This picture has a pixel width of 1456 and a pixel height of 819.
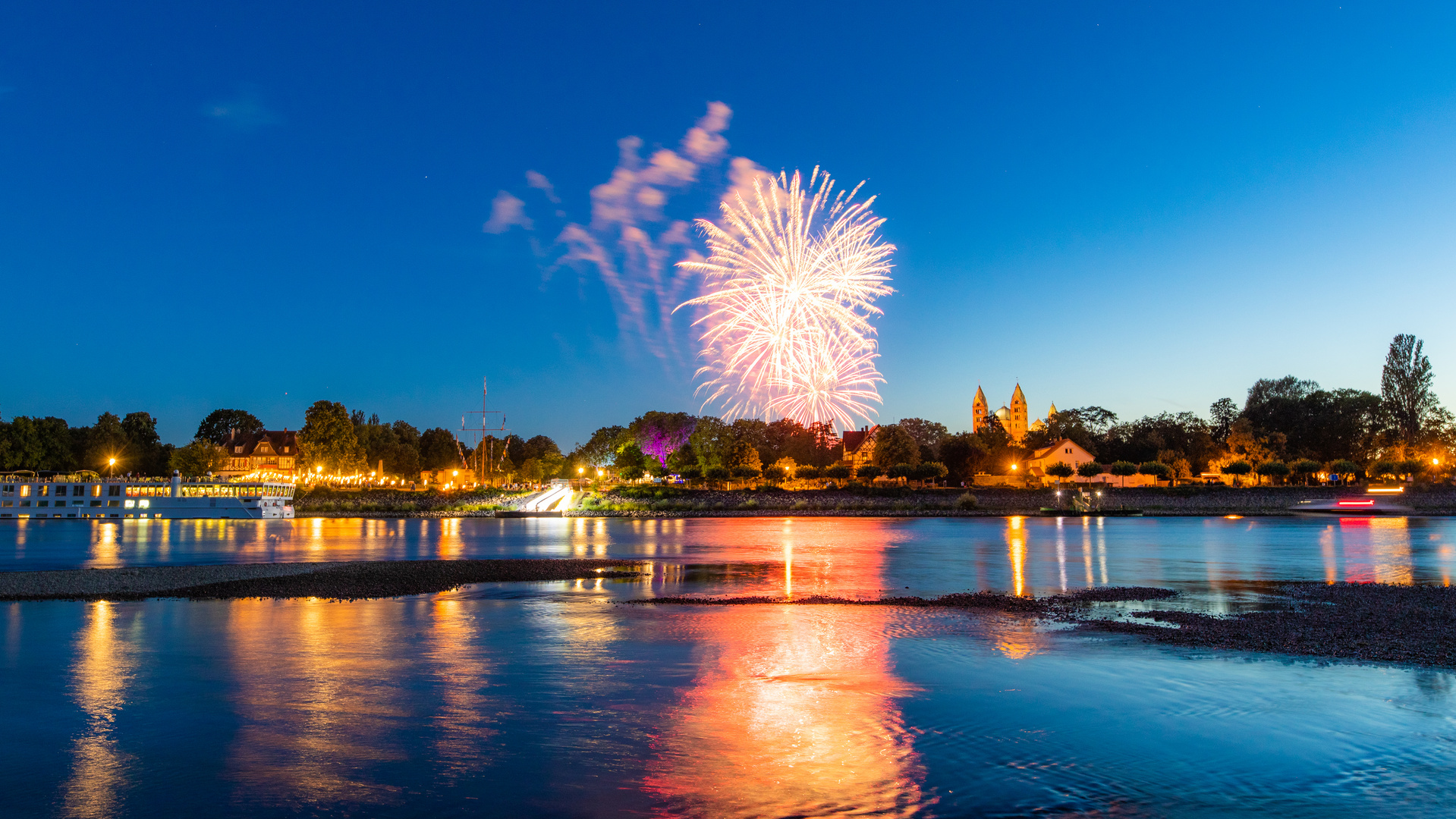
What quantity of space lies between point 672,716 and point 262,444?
163405 mm

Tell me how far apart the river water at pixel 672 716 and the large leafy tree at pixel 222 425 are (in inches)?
6160

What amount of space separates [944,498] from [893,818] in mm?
A: 90937

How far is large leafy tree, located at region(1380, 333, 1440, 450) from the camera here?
103331 millimetres

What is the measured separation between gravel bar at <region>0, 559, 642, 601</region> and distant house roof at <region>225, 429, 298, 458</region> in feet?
445

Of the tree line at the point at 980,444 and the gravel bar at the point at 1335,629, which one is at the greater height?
the tree line at the point at 980,444

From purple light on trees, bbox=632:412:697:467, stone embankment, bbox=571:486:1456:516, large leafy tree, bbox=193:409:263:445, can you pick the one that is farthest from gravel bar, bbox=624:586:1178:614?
large leafy tree, bbox=193:409:263:445

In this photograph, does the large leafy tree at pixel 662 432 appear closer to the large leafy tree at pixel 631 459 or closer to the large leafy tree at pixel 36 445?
the large leafy tree at pixel 631 459

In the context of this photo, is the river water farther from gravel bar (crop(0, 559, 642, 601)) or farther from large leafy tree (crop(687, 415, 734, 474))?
large leafy tree (crop(687, 415, 734, 474))

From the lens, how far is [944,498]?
312ft

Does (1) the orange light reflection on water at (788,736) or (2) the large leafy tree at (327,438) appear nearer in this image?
(1) the orange light reflection on water at (788,736)

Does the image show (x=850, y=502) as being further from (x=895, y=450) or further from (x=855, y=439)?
(x=855, y=439)

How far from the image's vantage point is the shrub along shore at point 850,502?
86.2m

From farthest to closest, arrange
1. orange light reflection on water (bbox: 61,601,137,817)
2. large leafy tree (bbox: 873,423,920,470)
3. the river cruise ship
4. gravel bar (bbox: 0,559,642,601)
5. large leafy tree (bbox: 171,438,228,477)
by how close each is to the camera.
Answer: large leafy tree (bbox: 171,438,228,477), large leafy tree (bbox: 873,423,920,470), the river cruise ship, gravel bar (bbox: 0,559,642,601), orange light reflection on water (bbox: 61,601,137,817)

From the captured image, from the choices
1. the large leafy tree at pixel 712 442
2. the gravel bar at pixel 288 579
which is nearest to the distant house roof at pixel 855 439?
the large leafy tree at pixel 712 442
